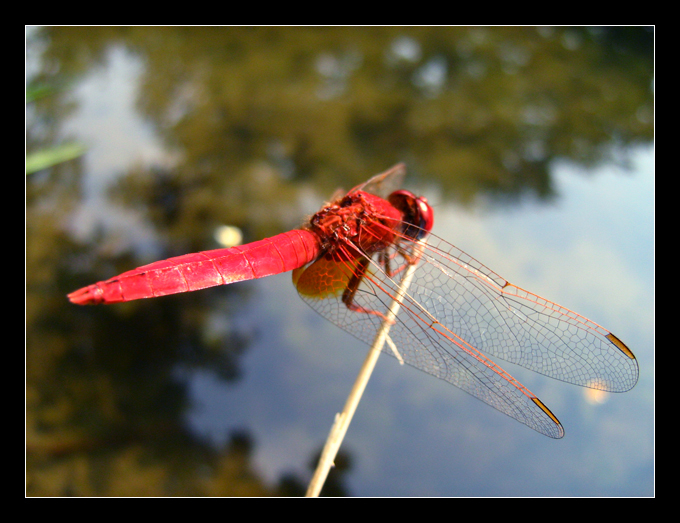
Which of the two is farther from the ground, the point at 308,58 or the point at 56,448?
the point at 308,58

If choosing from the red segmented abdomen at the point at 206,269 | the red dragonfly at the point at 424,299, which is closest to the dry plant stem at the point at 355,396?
the red dragonfly at the point at 424,299

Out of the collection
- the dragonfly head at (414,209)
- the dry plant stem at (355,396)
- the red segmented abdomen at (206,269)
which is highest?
the dragonfly head at (414,209)

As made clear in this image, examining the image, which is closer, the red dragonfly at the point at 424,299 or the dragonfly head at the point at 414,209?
the red dragonfly at the point at 424,299

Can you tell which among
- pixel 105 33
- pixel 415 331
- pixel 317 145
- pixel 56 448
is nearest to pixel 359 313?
pixel 415 331

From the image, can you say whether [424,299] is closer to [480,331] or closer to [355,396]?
[480,331]

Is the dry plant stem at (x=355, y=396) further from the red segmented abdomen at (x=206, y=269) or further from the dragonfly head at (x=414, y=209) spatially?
the red segmented abdomen at (x=206, y=269)

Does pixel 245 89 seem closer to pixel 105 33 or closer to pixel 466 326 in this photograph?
pixel 105 33

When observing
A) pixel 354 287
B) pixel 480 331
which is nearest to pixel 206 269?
pixel 354 287

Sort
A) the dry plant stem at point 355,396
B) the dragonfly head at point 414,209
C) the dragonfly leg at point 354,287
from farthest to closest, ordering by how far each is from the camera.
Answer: the dragonfly head at point 414,209, the dragonfly leg at point 354,287, the dry plant stem at point 355,396
